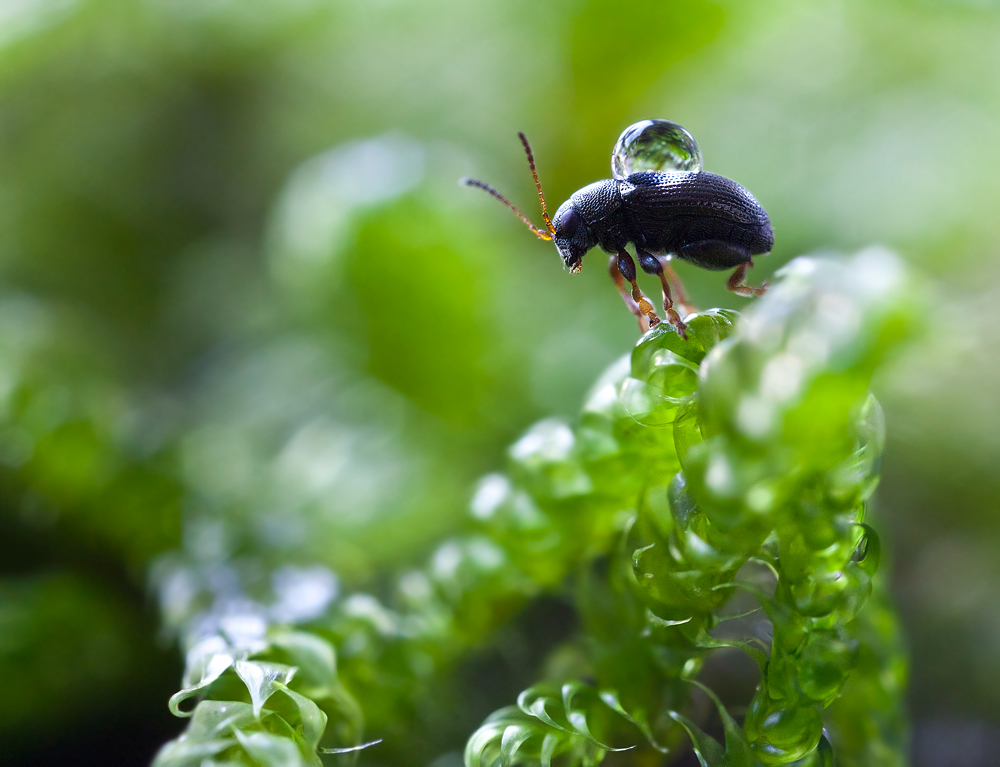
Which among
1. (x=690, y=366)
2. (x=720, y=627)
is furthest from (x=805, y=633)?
(x=720, y=627)

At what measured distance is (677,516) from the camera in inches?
31.0

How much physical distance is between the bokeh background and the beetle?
32cm

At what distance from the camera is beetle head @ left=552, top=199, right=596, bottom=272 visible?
4.00ft

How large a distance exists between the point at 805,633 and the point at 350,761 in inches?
21.9

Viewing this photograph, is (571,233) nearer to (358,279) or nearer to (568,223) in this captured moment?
(568,223)

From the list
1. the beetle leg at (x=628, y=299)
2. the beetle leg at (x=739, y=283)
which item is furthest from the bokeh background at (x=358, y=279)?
the beetle leg at (x=628, y=299)

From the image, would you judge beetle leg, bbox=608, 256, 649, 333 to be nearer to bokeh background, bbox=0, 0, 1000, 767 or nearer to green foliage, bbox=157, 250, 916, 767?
green foliage, bbox=157, 250, 916, 767

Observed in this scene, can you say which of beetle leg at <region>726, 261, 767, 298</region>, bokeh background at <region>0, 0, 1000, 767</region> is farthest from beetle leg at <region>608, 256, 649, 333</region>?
bokeh background at <region>0, 0, 1000, 767</region>

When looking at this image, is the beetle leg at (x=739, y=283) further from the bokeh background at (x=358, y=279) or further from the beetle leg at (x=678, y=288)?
the bokeh background at (x=358, y=279)

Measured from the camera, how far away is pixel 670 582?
0.82 m

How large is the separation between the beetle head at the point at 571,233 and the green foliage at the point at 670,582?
0.30m

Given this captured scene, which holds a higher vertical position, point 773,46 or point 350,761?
point 773,46

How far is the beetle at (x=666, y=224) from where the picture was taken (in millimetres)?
1106

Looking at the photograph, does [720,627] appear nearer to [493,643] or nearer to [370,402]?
[493,643]
